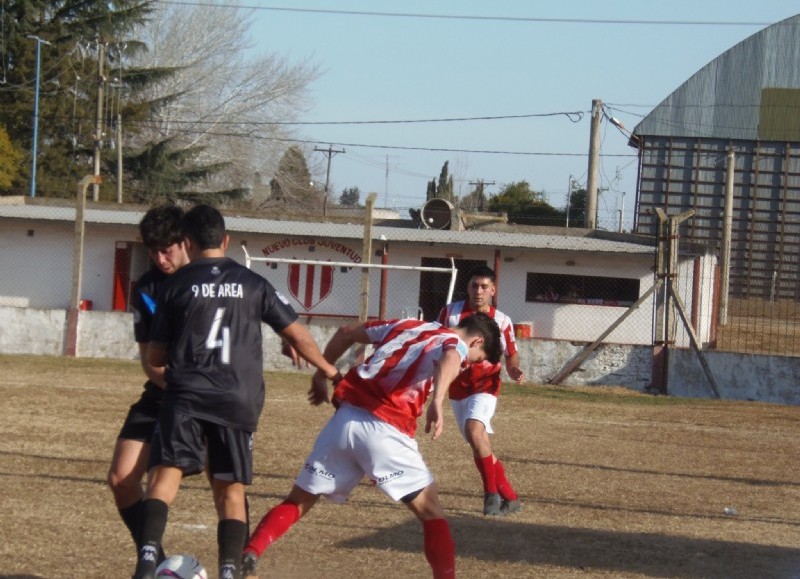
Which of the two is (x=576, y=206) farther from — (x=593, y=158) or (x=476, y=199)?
(x=593, y=158)

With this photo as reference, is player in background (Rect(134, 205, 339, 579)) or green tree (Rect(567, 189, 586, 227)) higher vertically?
green tree (Rect(567, 189, 586, 227))

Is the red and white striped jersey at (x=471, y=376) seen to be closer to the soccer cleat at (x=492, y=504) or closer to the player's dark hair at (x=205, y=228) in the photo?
the soccer cleat at (x=492, y=504)

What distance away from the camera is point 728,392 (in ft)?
62.7

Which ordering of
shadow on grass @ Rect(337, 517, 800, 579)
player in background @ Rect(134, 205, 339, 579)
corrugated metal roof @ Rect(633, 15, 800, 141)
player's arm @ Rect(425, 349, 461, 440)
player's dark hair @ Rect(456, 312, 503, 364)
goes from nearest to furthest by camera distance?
player in background @ Rect(134, 205, 339, 579)
player's arm @ Rect(425, 349, 461, 440)
player's dark hair @ Rect(456, 312, 503, 364)
shadow on grass @ Rect(337, 517, 800, 579)
corrugated metal roof @ Rect(633, 15, 800, 141)

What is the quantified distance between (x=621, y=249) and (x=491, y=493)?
18740 millimetres

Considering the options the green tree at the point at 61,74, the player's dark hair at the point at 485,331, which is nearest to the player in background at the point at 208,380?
the player's dark hair at the point at 485,331

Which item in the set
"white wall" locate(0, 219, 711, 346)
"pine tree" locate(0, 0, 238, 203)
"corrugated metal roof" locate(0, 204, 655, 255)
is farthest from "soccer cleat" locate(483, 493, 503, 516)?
"pine tree" locate(0, 0, 238, 203)

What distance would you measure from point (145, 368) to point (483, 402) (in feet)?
11.5

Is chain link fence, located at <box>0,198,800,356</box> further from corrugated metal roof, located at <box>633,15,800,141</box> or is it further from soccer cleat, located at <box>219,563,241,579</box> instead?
soccer cleat, located at <box>219,563,241,579</box>

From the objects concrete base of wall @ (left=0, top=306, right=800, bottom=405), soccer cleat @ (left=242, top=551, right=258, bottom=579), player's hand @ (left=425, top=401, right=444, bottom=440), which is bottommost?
concrete base of wall @ (left=0, top=306, right=800, bottom=405)

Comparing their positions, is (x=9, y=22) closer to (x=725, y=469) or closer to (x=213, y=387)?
(x=725, y=469)

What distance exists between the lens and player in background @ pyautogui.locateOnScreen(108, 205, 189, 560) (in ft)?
17.5

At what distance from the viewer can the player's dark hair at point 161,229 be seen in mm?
5328

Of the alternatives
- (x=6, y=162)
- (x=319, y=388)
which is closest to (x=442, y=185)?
(x=6, y=162)
